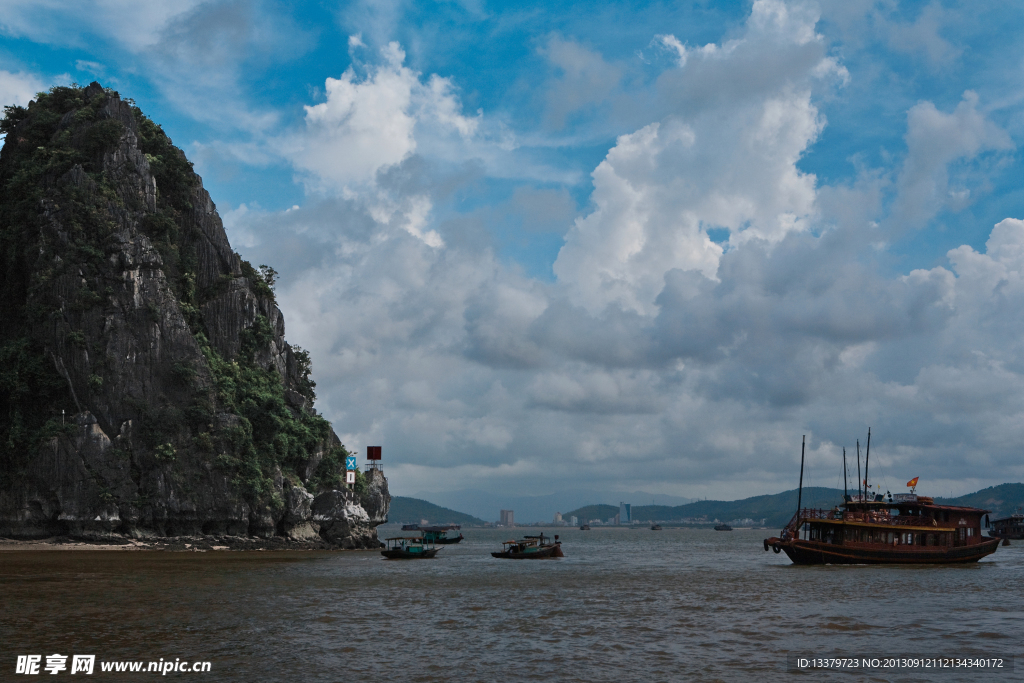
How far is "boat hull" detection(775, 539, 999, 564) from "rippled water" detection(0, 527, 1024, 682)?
15.6 feet

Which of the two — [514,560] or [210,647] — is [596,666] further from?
[514,560]

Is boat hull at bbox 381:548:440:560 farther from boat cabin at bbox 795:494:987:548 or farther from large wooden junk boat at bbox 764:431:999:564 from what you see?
boat cabin at bbox 795:494:987:548

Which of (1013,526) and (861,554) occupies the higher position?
(861,554)

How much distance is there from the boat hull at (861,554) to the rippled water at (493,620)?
15.6ft

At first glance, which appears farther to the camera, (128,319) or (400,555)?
(128,319)

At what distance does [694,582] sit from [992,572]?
90.4 ft

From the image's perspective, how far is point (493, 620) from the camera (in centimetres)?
3497

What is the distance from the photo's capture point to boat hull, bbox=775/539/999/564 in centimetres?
6462

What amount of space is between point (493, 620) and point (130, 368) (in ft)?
215

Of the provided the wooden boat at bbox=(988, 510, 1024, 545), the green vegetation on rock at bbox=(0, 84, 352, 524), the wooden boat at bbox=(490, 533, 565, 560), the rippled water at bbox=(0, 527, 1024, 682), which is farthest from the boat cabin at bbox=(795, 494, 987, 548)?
the wooden boat at bbox=(988, 510, 1024, 545)

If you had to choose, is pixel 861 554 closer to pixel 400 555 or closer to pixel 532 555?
pixel 532 555

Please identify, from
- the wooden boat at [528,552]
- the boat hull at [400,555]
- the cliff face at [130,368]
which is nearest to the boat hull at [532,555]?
the wooden boat at [528,552]

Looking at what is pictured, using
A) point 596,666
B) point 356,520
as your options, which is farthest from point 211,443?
point 596,666

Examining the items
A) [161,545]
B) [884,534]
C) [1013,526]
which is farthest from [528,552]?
[1013,526]
